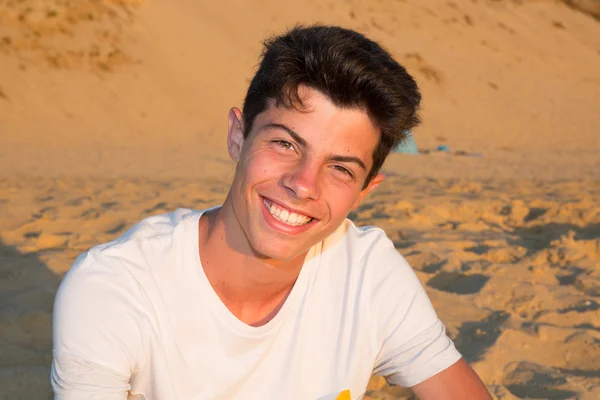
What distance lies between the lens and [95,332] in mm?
1698

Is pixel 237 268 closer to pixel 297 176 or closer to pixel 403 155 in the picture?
pixel 297 176

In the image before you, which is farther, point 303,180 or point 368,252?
point 368,252

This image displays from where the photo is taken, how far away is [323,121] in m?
1.94

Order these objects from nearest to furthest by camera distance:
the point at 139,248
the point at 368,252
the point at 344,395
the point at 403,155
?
1. the point at 139,248
2. the point at 344,395
3. the point at 368,252
4. the point at 403,155

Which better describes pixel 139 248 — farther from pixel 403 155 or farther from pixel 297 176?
pixel 403 155

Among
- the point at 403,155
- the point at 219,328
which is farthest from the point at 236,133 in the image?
the point at 403,155

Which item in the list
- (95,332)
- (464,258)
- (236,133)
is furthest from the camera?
(464,258)

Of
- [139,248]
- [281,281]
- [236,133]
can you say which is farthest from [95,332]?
[236,133]

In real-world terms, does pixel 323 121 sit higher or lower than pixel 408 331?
higher

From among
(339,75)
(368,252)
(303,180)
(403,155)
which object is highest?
(339,75)

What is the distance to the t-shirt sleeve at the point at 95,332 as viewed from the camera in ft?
5.51

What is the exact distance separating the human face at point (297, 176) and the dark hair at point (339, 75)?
0.03 meters

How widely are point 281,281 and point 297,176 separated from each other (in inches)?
13.4

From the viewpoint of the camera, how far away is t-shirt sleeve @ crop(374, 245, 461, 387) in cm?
201
